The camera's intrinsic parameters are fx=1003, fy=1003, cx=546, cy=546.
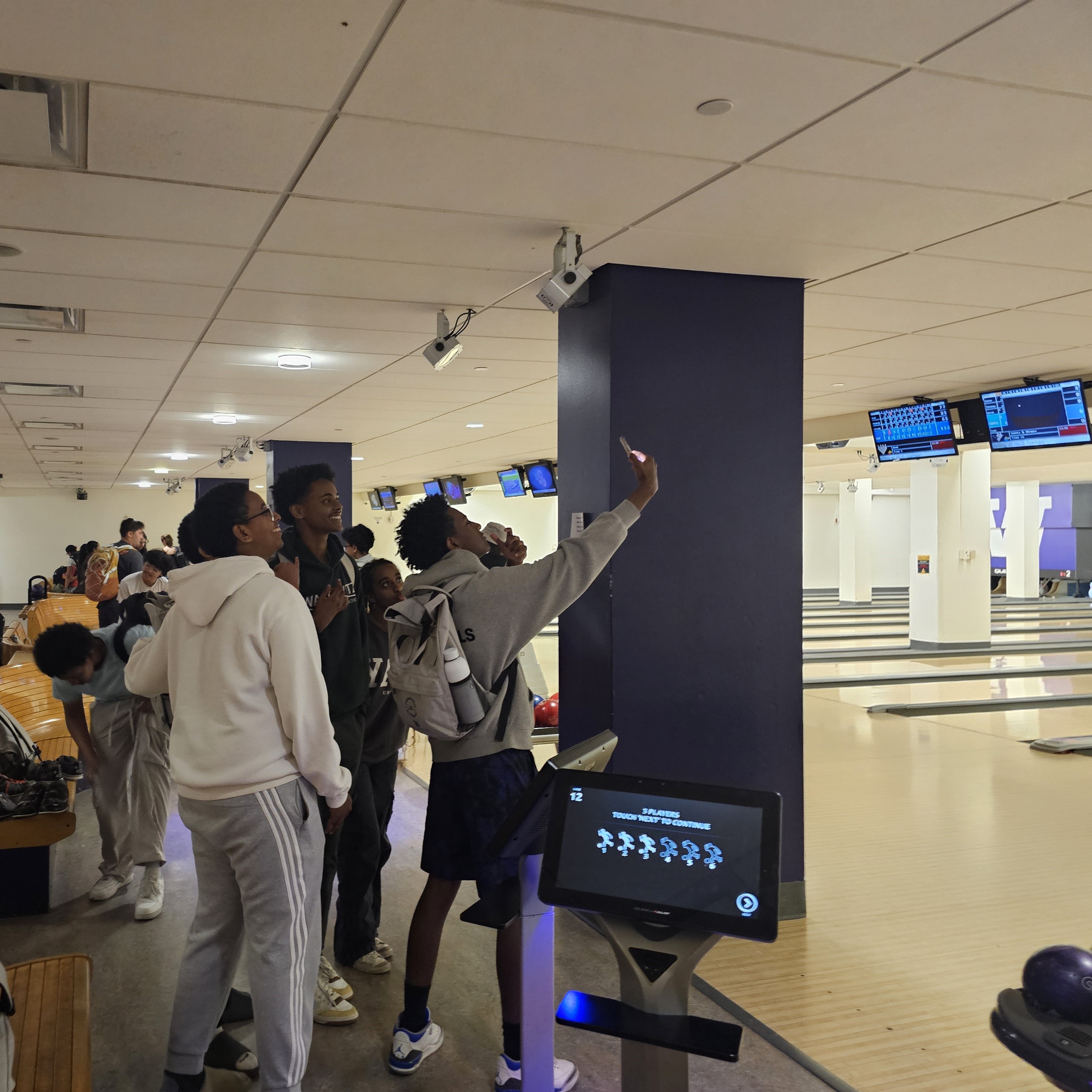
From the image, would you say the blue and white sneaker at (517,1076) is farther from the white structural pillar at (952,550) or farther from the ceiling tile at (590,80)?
the white structural pillar at (952,550)

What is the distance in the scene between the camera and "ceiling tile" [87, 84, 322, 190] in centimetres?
246

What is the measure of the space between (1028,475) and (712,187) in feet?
71.7

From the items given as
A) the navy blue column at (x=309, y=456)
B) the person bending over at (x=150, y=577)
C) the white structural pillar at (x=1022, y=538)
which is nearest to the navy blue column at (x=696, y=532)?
the person bending over at (x=150, y=577)

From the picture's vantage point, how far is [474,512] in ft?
72.2

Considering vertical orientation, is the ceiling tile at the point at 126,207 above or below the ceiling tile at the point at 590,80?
above

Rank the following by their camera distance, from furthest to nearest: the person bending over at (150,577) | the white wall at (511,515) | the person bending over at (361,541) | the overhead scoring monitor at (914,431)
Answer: the white wall at (511,515) → the overhead scoring monitor at (914,431) → the person bending over at (150,577) → the person bending over at (361,541)

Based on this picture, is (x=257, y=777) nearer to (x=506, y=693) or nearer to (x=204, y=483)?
(x=506, y=693)

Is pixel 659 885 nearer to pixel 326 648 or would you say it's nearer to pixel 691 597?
pixel 326 648

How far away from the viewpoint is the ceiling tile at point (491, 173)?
2.69m

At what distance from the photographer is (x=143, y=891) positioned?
13.4 feet

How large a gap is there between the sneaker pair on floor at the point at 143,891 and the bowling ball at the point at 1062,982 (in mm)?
3544

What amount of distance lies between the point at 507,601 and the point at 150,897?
7.96ft

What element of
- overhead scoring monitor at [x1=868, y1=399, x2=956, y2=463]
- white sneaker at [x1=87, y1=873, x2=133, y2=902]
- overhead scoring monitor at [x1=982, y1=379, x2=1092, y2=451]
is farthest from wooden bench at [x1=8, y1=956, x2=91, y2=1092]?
overhead scoring monitor at [x1=868, y1=399, x2=956, y2=463]

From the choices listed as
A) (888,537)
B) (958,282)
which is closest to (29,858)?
(958,282)
